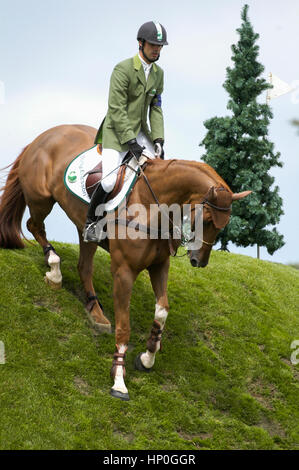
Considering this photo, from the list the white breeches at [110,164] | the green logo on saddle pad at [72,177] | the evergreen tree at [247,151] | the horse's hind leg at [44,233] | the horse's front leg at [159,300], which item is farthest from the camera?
the evergreen tree at [247,151]

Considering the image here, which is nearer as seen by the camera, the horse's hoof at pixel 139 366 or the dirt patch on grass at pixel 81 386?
the dirt patch on grass at pixel 81 386

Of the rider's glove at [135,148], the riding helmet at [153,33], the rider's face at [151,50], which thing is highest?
the riding helmet at [153,33]

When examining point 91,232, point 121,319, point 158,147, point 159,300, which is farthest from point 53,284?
point 158,147

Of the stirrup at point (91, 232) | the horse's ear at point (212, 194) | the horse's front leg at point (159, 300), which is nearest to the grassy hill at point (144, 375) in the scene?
the horse's front leg at point (159, 300)

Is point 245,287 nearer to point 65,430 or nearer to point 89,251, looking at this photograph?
point 89,251

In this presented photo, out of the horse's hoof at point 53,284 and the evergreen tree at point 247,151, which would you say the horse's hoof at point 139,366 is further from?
the evergreen tree at point 247,151

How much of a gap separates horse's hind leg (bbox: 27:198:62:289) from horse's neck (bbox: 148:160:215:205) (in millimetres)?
2535

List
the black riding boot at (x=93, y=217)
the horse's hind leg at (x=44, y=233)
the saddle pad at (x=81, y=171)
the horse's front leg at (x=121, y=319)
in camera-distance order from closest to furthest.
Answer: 1. the horse's front leg at (x=121, y=319)
2. the black riding boot at (x=93, y=217)
3. the saddle pad at (x=81, y=171)
4. the horse's hind leg at (x=44, y=233)

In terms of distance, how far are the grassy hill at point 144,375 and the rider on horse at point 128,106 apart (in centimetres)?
177

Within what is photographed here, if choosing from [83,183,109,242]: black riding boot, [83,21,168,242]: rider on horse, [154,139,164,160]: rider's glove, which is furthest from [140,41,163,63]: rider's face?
[83,183,109,242]: black riding boot

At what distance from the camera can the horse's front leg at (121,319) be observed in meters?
7.15

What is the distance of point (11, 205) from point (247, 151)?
1284 cm

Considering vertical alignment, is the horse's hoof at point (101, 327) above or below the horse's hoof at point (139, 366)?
above

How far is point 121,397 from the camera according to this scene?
7223 mm
